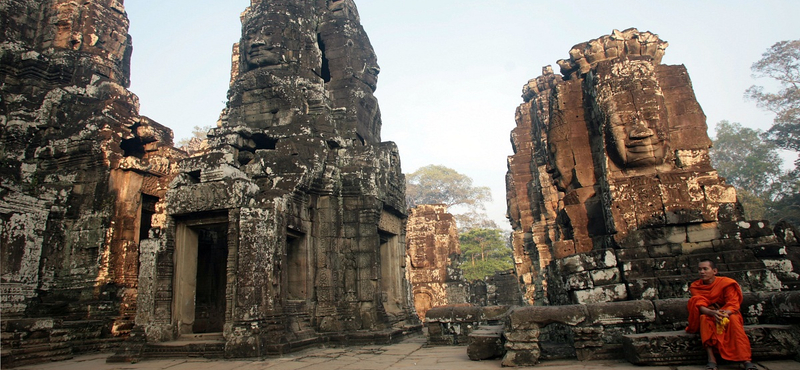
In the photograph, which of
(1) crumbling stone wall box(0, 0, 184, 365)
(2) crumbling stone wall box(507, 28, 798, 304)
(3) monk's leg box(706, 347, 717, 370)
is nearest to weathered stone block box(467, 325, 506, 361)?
(2) crumbling stone wall box(507, 28, 798, 304)

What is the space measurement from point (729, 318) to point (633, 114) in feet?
11.8

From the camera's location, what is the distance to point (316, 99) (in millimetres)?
11320

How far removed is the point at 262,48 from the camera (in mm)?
11547

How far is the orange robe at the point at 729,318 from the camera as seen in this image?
4.17m

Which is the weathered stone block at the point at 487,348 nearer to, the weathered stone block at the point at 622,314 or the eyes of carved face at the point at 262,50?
the weathered stone block at the point at 622,314

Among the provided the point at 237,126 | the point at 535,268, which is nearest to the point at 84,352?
the point at 237,126

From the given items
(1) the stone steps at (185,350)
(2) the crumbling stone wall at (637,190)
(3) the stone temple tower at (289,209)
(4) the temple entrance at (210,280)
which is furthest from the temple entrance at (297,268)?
(2) the crumbling stone wall at (637,190)

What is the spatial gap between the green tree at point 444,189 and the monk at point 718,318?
158 ft

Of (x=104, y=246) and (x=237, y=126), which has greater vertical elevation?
(x=237, y=126)

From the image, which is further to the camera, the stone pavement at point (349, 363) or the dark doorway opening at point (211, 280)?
the dark doorway opening at point (211, 280)

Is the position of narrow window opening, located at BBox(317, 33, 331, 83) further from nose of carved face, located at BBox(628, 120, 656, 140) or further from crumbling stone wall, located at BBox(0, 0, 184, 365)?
nose of carved face, located at BBox(628, 120, 656, 140)

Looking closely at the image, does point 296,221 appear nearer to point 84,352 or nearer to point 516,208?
point 84,352

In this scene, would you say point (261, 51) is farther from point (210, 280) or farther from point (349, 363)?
point (349, 363)

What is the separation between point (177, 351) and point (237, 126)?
4814 mm
